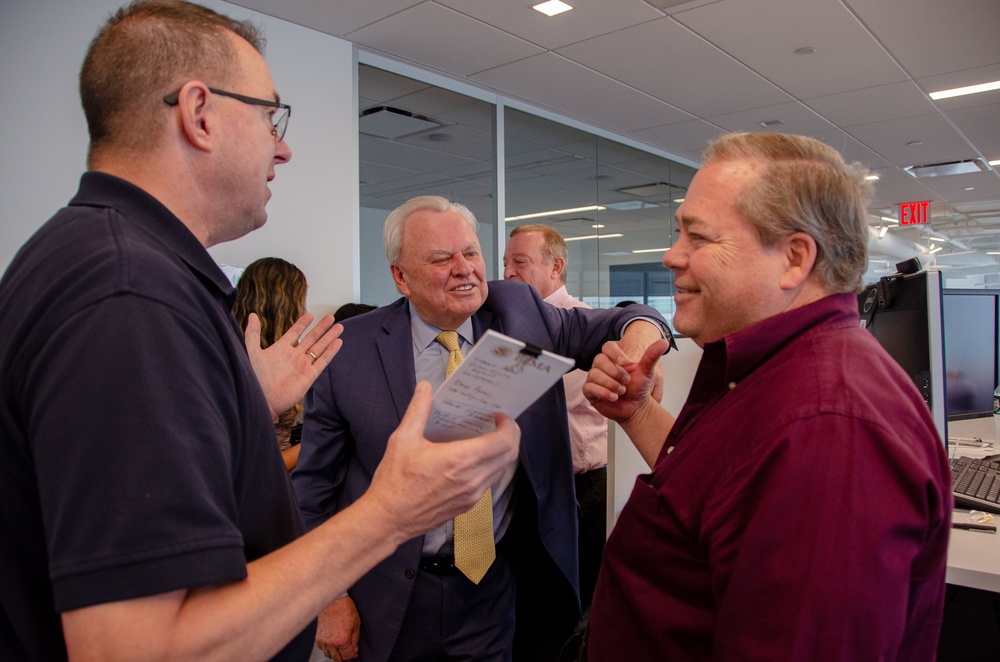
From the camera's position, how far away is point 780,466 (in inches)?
31.6

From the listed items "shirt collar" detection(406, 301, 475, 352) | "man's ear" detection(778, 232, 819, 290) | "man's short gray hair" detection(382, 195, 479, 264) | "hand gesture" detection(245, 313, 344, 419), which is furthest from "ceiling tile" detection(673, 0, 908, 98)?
"hand gesture" detection(245, 313, 344, 419)

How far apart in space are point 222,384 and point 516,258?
283 cm

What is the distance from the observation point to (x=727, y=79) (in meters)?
4.47

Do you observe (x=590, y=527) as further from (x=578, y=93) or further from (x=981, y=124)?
(x=981, y=124)

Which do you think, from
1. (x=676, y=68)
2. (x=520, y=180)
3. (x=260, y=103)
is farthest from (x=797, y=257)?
(x=520, y=180)

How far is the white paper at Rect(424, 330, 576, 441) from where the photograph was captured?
31.4 inches

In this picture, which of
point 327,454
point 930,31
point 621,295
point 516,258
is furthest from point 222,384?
point 621,295

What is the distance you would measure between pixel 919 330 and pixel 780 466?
4.58 ft

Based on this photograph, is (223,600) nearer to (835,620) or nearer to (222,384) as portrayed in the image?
(222,384)

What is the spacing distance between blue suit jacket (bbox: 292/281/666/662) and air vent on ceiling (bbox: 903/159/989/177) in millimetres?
7003

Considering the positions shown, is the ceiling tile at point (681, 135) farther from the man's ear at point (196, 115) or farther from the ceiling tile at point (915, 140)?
the man's ear at point (196, 115)

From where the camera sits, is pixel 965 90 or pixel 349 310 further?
pixel 965 90

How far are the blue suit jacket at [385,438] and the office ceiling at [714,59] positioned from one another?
2194mm

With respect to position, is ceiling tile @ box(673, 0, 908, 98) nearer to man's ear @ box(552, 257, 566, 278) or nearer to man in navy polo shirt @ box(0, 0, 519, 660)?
man's ear @ box(552, 257, 566, 278)
